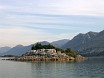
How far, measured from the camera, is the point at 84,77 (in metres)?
110

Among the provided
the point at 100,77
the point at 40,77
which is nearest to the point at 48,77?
the point at 40,77

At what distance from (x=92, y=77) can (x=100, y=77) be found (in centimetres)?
285

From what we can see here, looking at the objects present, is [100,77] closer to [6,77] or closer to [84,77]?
[84,77]

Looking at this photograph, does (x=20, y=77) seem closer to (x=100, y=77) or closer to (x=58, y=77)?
(x=58, y=77)

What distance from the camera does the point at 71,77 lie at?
4289 inches

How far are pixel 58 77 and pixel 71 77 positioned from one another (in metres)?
4.89

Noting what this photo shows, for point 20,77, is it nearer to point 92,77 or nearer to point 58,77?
point 58,77

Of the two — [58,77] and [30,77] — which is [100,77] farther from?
[30,77]

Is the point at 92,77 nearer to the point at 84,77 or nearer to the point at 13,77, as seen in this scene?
the point at 84,77

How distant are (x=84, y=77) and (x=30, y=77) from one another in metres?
19.2

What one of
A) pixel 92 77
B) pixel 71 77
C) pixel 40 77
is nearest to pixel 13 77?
pixel 40 77

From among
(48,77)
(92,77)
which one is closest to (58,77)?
(48,77)

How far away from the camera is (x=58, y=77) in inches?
4227

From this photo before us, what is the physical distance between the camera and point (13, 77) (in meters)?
106
